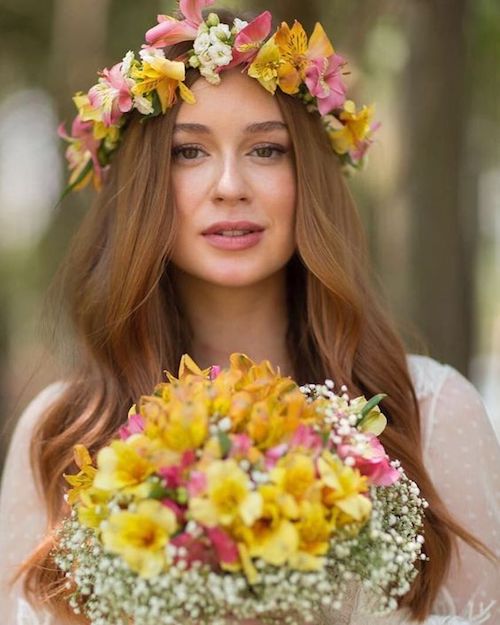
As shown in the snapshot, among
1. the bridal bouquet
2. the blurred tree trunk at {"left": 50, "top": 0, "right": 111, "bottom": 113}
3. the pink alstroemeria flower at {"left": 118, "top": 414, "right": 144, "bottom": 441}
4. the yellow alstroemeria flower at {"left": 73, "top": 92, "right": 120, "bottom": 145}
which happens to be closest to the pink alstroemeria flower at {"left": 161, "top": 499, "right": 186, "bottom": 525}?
the bridal bouquet

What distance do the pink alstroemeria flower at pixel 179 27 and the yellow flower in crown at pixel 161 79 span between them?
38 mm

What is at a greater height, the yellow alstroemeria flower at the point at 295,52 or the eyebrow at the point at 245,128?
the yellow alstroemeria flower at the point at 295,52

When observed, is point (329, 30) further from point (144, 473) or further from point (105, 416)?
point (144, 473)

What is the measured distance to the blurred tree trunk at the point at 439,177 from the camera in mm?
4406

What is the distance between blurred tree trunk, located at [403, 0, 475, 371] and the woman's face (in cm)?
163

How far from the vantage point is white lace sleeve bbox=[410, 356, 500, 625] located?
2.96 meters

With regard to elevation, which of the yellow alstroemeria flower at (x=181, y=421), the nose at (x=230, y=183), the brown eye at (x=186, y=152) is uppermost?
the brown eye at (x=186, y=152)

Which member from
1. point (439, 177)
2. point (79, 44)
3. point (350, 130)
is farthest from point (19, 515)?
point (79, 44)

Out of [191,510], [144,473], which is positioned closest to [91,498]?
[144,473]

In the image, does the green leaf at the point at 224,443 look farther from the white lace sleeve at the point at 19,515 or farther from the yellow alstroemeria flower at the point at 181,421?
the white lace sleeve at the point at 19,515

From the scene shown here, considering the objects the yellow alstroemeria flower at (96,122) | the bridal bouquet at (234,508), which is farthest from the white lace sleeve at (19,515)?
the bridal bouquet at (234,508)

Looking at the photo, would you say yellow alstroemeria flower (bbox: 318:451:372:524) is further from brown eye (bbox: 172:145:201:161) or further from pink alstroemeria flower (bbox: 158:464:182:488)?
brown eye (bbox: 172:145:201:161)

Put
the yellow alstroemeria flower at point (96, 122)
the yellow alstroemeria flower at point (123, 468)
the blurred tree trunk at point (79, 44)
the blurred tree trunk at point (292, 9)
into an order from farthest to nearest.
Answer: the blurred tree trunk at point (79, 44) < the blurred tree trunk at point (292, 9) < the yellow alstroemeria flower at point (96, 122) < the yellow alstroemeria flower at point (123, 468)

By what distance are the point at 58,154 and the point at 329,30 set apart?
277 centimetres
